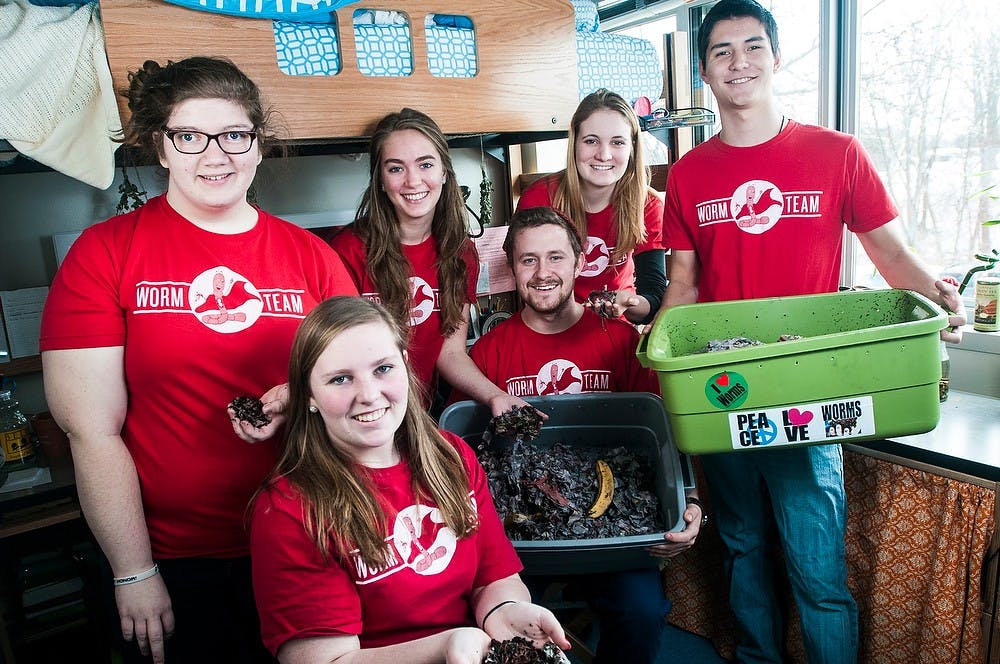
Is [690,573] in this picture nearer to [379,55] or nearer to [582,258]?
[582,258]

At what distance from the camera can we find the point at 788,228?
66.3 inches

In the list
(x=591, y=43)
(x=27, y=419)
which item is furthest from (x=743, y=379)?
(x=27, y=419)

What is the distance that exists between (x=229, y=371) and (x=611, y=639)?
3.24 ft

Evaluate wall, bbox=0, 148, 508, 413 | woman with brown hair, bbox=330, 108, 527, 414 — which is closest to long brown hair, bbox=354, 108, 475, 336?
woman with brown hair, bbox=330, 108, 527, 414

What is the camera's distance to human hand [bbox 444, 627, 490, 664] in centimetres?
105

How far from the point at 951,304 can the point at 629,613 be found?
3.11 ft

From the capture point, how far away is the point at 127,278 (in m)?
1.27

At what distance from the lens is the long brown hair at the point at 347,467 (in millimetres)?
1165

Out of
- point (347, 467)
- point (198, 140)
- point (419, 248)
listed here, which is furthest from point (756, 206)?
point (198, 140)

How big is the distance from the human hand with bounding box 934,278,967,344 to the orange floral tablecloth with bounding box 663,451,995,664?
0.35 meters

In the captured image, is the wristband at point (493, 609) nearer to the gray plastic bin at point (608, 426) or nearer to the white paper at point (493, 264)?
the gray plastic bin at point (608, 426)

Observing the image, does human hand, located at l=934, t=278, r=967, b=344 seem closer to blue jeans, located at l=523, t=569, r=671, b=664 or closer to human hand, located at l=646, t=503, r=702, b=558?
human hand, located at l=646, t=503, r=702, b=558

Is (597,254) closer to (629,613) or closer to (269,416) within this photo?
(629,613)

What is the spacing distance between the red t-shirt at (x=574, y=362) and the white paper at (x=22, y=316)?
54.7 inches
